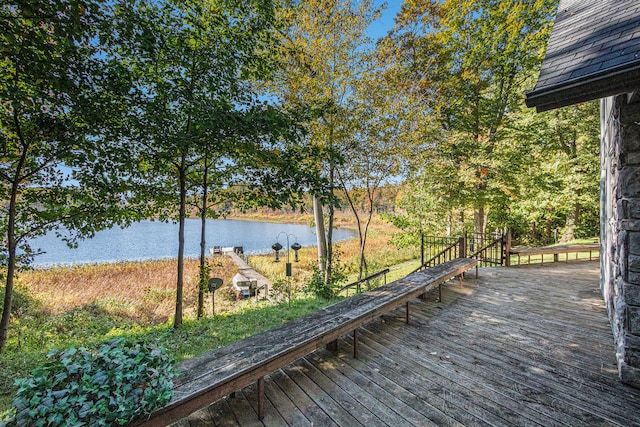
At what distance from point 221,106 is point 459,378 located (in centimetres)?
364

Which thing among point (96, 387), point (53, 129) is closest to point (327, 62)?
point (53, 129)

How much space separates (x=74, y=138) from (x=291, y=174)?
7.82 feet

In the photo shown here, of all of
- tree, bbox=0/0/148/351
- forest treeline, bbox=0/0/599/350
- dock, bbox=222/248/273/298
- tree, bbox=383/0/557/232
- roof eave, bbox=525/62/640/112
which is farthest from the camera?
dock, bbox=222/248/273/298

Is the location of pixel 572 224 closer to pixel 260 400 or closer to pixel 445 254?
pixel 445 254

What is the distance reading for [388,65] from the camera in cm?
617

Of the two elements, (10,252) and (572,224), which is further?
(572,224)

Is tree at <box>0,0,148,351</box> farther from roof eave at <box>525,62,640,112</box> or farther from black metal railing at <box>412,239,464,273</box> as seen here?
black metal railing at <box>412,239,464,273</box>

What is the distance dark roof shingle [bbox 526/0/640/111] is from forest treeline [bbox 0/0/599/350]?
213 centimetres

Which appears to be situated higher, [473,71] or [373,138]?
[473,71]

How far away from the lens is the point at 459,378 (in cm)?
238

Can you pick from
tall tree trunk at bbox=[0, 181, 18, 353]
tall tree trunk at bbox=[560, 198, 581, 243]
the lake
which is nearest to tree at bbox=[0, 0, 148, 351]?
tall tree trunk at bbox=[0, 181, 18, 353]

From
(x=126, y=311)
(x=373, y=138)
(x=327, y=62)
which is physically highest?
(x=327, y=62)

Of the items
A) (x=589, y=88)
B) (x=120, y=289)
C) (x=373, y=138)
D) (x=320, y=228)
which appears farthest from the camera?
(x=120, y=289)

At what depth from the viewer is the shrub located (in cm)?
110
